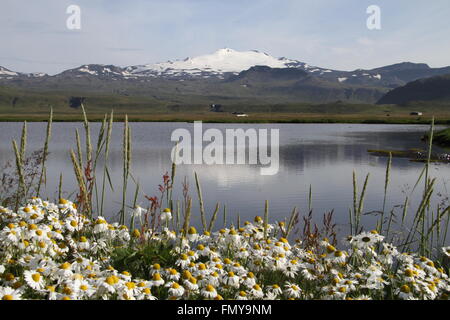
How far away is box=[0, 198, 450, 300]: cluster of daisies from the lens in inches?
206

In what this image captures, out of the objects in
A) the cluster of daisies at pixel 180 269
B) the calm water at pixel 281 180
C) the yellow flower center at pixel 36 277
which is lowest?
the calm water at pixel 281 180

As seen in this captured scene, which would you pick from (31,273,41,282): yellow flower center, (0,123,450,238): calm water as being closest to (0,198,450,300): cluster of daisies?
(31,273,41,282): yellow flower center

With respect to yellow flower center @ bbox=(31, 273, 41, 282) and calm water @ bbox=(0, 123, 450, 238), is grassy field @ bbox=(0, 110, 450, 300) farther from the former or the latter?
calm water @ bbox=(0, 123, 450, 238)

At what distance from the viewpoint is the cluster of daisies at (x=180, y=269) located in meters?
5.22

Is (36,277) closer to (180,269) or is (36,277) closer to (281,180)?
(180,269)

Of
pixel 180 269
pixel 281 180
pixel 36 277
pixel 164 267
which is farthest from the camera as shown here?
pixel 281 180

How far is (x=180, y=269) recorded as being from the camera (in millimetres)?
6871

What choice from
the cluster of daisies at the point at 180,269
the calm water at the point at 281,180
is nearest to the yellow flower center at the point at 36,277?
the cluster of daisies at the point at 180,269

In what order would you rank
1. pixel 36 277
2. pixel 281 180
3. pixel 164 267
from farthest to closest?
1. pixel 281 180
2. pixel 164 267
3. pixel 36 277

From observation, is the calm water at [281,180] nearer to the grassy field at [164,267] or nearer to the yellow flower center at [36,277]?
the grassy field at [164,267]

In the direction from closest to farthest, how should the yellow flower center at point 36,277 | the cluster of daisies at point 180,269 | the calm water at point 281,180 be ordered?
the yellow flower center at point 36,277
the cluster of daisies at point 180,269
the calm water at point 281,180

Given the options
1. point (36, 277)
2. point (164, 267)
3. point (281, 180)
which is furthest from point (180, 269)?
point (281, 180)
